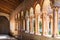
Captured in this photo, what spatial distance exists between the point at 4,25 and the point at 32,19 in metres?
8.68

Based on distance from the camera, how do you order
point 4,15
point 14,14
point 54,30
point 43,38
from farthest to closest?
point 4,15
point 14,14
point 43,38
point 54,30

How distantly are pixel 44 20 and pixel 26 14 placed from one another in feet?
11.5

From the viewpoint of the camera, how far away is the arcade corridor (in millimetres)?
5980

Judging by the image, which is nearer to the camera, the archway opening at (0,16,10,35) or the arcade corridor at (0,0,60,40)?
the arcade corridor at (0,0,60,40)

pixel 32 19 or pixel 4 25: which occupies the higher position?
pixel 32 19

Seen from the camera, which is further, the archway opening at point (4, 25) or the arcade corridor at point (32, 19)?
the archway opening at point (4, 25)

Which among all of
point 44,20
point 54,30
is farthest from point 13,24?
point 54,30

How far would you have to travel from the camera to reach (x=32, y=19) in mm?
9633

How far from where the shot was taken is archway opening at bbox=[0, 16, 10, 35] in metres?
17.4

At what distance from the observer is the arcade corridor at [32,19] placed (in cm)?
598

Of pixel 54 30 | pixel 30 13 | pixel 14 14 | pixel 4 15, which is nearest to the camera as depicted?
pixel 54 30

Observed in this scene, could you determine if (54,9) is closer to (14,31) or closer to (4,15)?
(14,31)

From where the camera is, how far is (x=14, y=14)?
580 inches

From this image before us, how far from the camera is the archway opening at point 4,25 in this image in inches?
685
